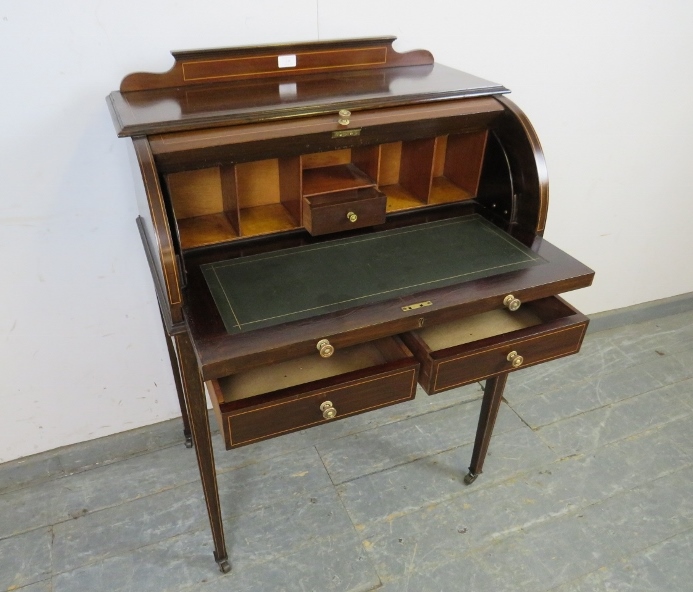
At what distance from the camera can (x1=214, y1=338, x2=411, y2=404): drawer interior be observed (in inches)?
48.4

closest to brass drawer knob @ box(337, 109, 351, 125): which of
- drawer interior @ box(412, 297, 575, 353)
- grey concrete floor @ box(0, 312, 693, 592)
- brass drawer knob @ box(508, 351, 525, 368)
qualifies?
drawer interior @ box(412, 297, 575, 353)

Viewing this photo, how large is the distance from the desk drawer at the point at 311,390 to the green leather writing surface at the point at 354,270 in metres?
0.15

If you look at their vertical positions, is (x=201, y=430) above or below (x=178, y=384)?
above

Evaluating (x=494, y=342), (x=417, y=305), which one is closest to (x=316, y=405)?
(x=417, y=305)

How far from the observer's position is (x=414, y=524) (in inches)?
67.0

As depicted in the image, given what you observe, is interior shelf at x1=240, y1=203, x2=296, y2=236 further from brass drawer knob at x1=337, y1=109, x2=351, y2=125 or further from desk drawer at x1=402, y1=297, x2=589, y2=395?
desk drawer at x1=402, y1=297, x2=589, y2=395

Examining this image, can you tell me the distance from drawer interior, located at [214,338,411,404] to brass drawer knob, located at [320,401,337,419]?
8cm

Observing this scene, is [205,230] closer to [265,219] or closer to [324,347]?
[265,219]

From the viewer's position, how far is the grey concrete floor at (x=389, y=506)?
1.57 meters

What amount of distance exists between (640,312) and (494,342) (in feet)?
5.63

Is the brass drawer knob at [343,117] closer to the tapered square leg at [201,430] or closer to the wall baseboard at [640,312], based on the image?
the tapered square leg at [201,430]

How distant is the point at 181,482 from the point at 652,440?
164 cm

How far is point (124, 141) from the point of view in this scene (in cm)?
138

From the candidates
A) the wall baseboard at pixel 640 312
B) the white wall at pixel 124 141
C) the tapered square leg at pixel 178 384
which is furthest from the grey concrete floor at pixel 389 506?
the wall baseboard at pixel 640 312
